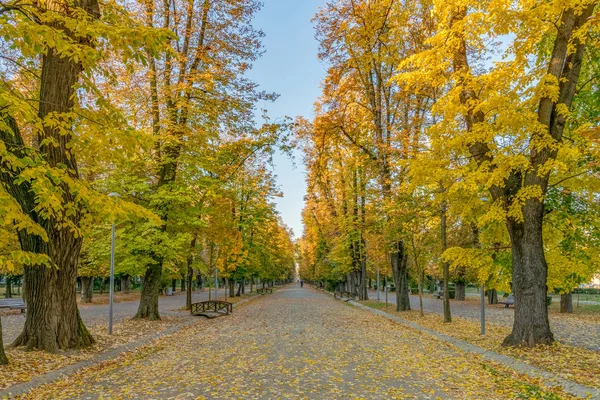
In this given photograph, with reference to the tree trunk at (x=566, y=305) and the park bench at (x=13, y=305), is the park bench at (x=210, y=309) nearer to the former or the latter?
the park bench at (x=13, y=305)

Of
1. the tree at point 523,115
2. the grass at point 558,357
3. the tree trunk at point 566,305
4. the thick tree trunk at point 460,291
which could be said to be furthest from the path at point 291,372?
the thick tree trunk at point 460,291

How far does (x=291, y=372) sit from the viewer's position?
7918 mm

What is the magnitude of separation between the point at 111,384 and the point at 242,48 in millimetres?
15058

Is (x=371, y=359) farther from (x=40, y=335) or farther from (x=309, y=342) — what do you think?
(x=40, y=335)

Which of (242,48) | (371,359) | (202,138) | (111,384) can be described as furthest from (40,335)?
(242,48)

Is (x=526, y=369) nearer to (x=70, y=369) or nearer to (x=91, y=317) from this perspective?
(x=70, y=369)

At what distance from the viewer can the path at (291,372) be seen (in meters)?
6.55

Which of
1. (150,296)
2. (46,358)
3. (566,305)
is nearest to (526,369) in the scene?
(46,358)

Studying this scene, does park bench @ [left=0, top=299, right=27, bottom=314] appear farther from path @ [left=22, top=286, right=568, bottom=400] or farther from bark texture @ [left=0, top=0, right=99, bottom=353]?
bark texture @ [left=0, top=0, right=99, bottom=353]

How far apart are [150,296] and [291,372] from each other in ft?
38.5

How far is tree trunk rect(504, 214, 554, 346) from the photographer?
971 cm

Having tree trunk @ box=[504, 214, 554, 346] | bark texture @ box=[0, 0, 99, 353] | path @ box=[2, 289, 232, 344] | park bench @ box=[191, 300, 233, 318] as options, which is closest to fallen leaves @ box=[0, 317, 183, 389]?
bark texture @ box=[0, 0, 99, 353]

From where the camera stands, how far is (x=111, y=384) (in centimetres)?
722

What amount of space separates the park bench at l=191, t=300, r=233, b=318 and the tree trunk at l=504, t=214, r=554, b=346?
14192 mm
